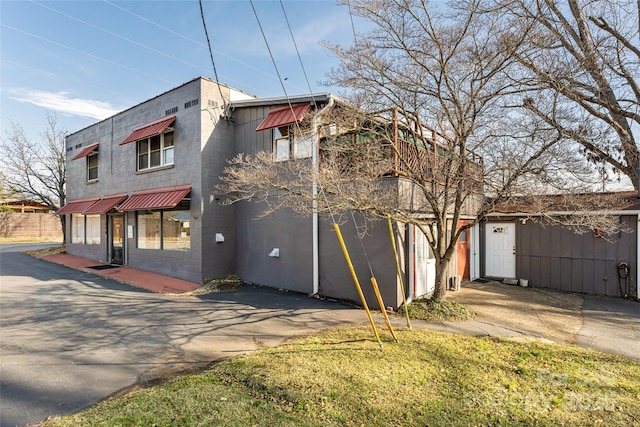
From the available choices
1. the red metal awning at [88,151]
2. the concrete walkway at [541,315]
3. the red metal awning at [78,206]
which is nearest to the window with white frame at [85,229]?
the red metal awning at [78,206]

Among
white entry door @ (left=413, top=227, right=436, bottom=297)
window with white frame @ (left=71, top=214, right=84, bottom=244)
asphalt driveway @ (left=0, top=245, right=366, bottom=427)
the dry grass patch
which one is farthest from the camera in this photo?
window with white frame @ (left=71, top=214, right=84, bottom=244)

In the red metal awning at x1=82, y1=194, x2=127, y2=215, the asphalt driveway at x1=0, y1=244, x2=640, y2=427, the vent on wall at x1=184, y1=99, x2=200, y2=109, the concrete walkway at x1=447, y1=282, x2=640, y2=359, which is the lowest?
the concrete walkway at x1=447, y1=282, x2=640, y2=359

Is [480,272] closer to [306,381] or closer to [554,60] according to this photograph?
[554,60]

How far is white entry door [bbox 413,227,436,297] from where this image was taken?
778 centimetres

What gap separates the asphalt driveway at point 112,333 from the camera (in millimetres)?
3764

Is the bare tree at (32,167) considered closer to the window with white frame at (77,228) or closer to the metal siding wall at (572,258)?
the window with white frame at (77,228)

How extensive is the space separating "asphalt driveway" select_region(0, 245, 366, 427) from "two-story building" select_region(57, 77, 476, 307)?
3.40ft

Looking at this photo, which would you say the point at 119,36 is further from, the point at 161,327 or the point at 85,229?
the point at 85,229

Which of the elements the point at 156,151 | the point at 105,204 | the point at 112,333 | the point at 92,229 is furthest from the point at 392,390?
the point at 92,229

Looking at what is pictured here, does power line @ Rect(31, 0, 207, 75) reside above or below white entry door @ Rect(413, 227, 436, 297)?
above

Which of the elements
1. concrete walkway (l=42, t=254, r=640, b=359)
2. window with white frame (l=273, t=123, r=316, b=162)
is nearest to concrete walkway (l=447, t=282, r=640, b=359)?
concrete walkway (l=42, t=254, r=640, b=359)

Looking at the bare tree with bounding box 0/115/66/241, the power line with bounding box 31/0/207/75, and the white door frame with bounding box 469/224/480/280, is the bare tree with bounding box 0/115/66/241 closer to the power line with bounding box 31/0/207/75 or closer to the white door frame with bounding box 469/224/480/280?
the power line with bounding box 31/0/207/75

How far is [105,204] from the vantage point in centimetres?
1329

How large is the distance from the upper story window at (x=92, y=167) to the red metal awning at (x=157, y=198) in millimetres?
4710
